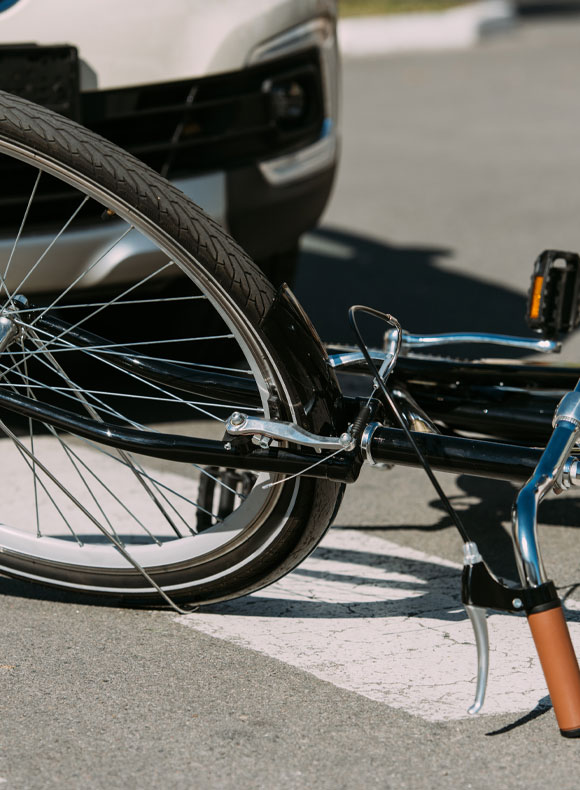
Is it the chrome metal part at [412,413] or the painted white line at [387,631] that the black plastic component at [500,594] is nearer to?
the painted white line at [387,631]

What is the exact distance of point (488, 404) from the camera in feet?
9.31

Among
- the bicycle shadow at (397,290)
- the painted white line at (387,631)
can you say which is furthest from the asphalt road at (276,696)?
the bicycle shadow at (397,290)

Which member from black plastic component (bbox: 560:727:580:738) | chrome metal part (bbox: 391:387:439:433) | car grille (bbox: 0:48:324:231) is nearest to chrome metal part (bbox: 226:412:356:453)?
chrome metal part (bbox: 391:387:439:433)

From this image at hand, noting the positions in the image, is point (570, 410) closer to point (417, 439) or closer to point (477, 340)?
point (417, 439)

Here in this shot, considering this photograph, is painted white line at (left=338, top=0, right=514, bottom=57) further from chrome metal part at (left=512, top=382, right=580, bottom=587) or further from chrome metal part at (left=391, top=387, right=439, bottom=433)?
chrome metal part at (left=512, top=382, right=580, bottom=587)

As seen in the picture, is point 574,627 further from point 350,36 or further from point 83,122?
point 350,36

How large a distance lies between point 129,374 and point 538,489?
0.87 m

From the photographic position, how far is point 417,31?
13.8m

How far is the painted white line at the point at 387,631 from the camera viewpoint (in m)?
2.39

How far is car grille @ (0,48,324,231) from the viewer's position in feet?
11.5

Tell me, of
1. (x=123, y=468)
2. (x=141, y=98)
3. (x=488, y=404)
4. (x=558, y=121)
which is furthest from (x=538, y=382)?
(x=558, y=121)

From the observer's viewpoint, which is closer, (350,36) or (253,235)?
(253,235)

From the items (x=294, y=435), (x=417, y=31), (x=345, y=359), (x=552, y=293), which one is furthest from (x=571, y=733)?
(x=417, y=31)

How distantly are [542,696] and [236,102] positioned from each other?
2097mm
